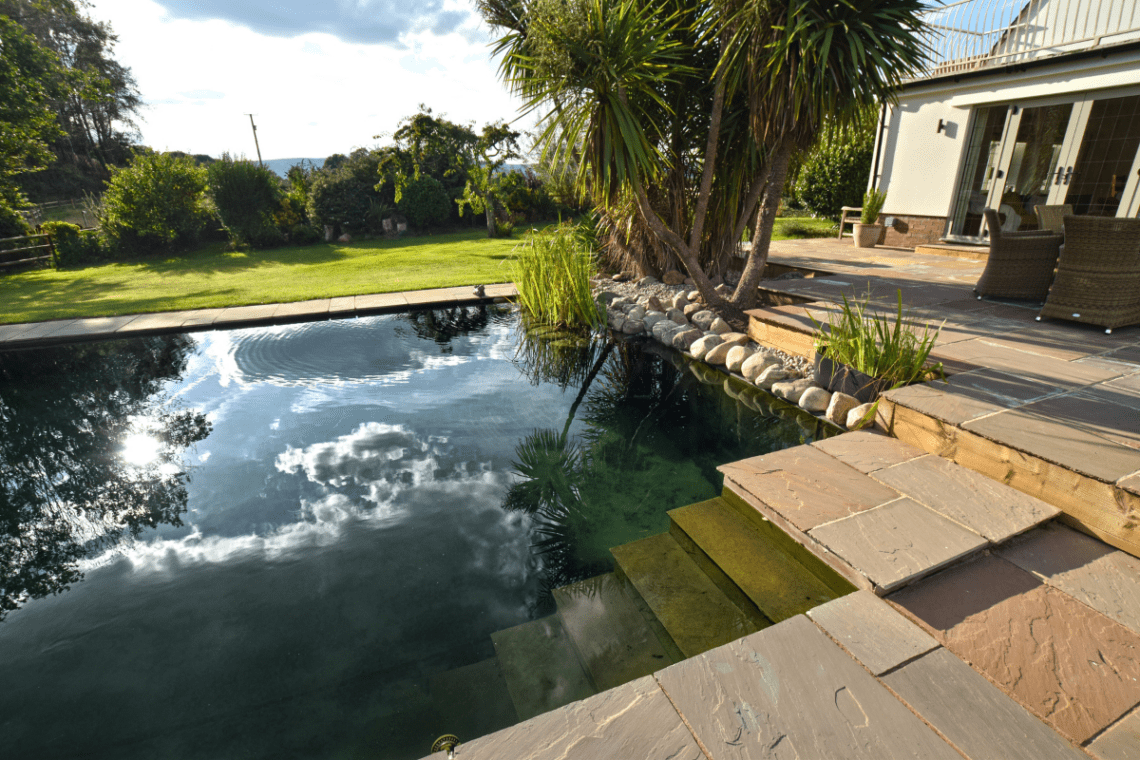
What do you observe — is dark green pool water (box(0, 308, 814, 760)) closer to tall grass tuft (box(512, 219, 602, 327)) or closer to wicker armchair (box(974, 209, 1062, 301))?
tall grass tuft (box(512, 219, 602, 327))

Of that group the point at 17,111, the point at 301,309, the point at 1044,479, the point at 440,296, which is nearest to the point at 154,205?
the point at 17,111

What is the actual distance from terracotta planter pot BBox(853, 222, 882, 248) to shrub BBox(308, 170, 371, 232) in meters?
11.6

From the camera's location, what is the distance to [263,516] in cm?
285

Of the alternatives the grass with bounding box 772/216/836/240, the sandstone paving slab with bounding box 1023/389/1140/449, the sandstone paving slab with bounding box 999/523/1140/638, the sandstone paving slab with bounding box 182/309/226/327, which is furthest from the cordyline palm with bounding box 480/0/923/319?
the grass with bounding box 772/216/836/240

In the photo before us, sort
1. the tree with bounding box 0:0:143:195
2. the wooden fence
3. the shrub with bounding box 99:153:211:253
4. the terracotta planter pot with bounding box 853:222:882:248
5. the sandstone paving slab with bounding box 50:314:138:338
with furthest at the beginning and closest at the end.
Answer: the tree with bounding box 0:0:143:195 < the shrub with bounding box 99:153:211:253 < the wooden fence < the terracotta planter pot with bounding box 853:222:882:248 < the sandstone paving slab with bounding box 50:314:138:338

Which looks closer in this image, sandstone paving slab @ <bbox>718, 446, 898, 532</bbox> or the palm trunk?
sandstone paving slab @ <bbox>718, 446, 898, 532</bbox>

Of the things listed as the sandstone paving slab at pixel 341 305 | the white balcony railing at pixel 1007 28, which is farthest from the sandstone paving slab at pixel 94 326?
the white balcony railing at pixel 1007 28

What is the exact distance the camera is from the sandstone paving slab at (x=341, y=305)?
622 cm

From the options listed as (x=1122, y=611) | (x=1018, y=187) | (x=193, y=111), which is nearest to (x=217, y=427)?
(x=1122, y=611)

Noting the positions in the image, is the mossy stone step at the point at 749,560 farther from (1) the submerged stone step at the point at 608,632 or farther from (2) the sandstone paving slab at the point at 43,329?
(2) the sandstone paving slab at the point at 43,329

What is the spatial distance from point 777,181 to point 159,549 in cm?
503

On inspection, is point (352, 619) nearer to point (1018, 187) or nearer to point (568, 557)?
point (568, 557)

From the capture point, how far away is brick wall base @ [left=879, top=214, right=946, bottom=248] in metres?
8.16

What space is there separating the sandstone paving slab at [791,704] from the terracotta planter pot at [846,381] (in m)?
2.12
